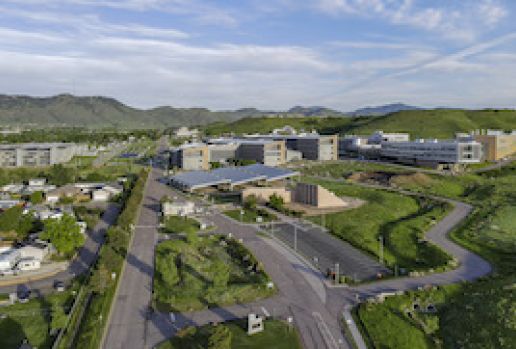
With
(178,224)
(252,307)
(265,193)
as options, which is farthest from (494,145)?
(252,307)

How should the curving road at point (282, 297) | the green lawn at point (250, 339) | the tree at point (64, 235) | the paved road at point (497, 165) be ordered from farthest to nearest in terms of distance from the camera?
the paved road at point (497, 165)
the tree at point (64, 235)
the curving road at point (282, 297)
the green lawn at point (250, 339)

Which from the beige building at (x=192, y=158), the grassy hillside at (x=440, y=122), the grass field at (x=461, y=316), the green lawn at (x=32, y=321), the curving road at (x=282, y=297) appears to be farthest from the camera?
the grassy hillside at (x=440, y=122)

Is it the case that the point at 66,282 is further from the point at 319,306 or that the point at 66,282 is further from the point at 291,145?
the point at 291,145

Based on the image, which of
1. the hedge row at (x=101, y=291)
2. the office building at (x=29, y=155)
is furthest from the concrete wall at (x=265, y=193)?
the office building at (x=29, y=155)

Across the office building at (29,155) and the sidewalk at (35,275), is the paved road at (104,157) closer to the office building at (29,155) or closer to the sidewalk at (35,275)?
the office building at (29,155)

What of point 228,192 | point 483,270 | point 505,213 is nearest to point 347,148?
point 228,192

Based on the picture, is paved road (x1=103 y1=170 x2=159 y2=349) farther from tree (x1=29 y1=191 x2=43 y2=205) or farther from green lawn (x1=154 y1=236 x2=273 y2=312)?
tree (x1=29 y1=191 x2=43 y2=205)
